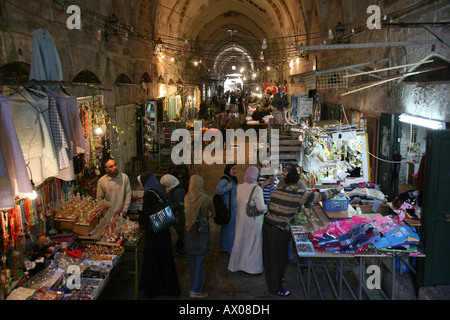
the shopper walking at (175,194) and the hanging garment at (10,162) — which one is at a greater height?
the hanging garment at (10,162)

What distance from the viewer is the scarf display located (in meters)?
4.74

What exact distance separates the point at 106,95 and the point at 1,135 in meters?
5.82

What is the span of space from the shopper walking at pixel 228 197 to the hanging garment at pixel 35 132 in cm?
235

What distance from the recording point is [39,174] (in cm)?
402

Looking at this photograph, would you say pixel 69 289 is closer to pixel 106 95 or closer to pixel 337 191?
pixel 337 191

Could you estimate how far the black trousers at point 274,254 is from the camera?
4691 mm

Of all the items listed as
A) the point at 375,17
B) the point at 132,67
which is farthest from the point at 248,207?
the point at 132,67

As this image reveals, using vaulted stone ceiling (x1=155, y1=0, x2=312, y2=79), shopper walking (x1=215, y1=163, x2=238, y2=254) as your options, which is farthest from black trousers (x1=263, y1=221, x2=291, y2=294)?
vaulted stone ceiling (x1=155, y1=0, x2=312, y2=79)

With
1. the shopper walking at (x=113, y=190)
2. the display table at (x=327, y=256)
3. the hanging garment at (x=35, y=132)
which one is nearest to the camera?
the hanging garment at (x=35, y=132)

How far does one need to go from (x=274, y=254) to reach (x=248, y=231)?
654 mm

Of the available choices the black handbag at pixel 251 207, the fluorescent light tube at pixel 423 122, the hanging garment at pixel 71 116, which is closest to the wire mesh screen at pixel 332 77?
the fluorescent light tube at pixel 423 122

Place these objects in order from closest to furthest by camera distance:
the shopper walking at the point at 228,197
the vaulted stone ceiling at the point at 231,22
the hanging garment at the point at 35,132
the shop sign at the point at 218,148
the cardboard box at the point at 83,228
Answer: the hanging garment at the point at 35,132 < the cardboard box at the point at 83,228 < the shopper walking at the point at 228,197 < the shop sign at the point at 218,148 < the vaulted stone ceiling at the point at 231,22

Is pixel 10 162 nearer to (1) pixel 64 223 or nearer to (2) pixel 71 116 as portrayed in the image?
(2) pixel 71 116

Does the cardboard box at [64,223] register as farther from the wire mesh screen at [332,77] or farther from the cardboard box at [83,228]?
the wire mesh screen at [332,77]
